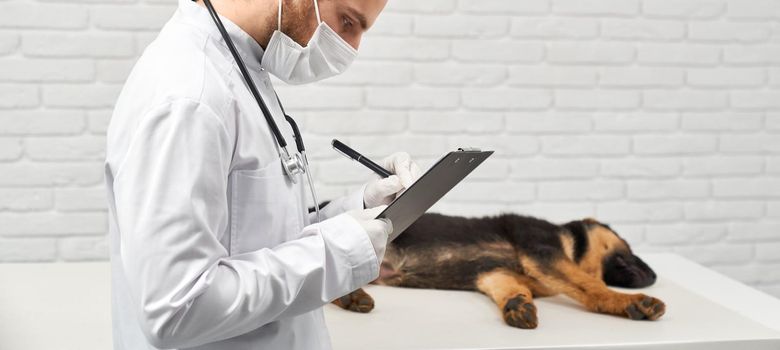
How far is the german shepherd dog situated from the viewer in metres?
1.94

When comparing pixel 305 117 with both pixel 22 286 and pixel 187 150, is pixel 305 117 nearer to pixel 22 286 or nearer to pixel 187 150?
pixel 22 286

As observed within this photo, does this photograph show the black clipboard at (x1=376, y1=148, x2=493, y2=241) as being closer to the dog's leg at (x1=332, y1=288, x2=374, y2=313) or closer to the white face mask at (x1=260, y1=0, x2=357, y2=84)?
the white face mask at (x1=260, y1=0, x2=357, y2=84)

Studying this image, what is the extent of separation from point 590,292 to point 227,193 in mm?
1146

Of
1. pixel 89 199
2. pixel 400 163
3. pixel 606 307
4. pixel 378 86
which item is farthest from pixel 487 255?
pixel 89 199

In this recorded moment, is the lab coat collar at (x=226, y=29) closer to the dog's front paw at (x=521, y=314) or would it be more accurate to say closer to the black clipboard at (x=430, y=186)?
the black clipboard at (x=430, y=186)

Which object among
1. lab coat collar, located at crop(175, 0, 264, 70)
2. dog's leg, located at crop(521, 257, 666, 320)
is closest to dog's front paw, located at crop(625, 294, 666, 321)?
dog's leg, located at crop(521, 257, 666, 320)

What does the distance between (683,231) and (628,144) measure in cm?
45

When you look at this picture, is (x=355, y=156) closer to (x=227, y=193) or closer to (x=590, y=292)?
(x=227, y=193)

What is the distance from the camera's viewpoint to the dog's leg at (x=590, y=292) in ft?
5.99

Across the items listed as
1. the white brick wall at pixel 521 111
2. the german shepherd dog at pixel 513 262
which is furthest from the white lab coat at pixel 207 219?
the white brick wall at pixel 521 111

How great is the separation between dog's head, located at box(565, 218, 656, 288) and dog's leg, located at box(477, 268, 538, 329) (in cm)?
26

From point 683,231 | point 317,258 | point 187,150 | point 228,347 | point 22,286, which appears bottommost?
point 683,231

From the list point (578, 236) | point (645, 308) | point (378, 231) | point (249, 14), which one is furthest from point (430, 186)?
point (578, 236)

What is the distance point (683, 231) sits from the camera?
3264 mm
